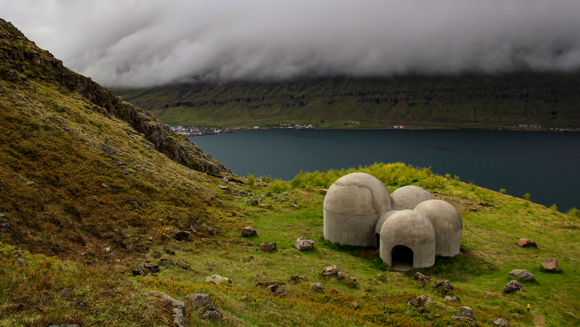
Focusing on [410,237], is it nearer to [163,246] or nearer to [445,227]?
[445,227]

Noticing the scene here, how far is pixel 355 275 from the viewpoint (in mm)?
15969

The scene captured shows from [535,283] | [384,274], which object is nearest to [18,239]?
[384,274]

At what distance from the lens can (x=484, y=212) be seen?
27.2 meters

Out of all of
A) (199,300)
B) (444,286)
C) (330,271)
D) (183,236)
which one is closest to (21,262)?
(199,300)

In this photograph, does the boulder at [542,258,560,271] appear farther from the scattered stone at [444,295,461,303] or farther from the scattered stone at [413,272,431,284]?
the scattered stone at [444,295,461,303]

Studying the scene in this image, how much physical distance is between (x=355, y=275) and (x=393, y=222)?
3629 mm

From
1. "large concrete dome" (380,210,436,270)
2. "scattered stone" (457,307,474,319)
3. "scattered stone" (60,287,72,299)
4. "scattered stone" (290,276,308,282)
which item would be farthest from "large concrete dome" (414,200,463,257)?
"scattered stone" (60,287,72,299)

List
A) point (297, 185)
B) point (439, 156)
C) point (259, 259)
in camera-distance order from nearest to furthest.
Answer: point (259, 259) → point (297, 185) → point (439, 156)

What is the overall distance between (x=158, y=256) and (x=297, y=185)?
76.8 ft

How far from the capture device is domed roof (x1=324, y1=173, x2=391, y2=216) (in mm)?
19703

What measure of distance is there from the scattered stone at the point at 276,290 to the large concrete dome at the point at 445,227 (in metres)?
10.6

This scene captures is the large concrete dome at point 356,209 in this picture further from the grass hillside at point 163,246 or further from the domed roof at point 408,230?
the domed roof at point 408,230

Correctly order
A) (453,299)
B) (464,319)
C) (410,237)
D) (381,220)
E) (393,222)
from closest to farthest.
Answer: (464,319) < (453,299) < (410,237) < (393,222) < (381,220)

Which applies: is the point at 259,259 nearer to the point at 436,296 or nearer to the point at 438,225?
the point at 436,296
